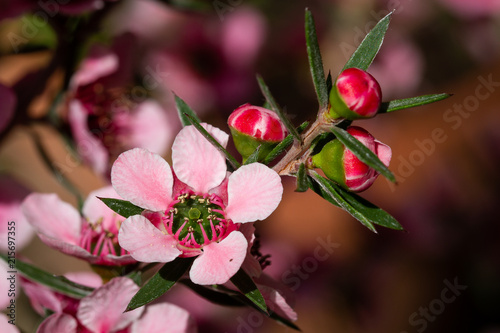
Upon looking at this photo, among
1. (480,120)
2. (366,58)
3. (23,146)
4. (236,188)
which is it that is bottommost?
(23,146)

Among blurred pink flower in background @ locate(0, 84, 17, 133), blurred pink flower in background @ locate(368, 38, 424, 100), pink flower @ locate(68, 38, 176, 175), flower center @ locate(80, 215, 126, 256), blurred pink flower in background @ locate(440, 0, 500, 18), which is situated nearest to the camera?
flower center @ locate(80, 215, 126, 256)

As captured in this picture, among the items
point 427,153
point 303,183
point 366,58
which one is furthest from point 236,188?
point 427,153

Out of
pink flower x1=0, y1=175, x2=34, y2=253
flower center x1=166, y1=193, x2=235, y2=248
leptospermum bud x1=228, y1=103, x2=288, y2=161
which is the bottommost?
pink flower x1=0, y1=175, x2=34, y2=253

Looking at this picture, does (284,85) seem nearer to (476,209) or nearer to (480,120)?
(476,209)

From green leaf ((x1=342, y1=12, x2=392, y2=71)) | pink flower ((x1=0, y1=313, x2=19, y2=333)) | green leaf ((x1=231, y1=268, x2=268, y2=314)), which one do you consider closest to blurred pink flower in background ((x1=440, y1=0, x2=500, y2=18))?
green leaf ((x1=342, y1=12, x2=392, y2=71))

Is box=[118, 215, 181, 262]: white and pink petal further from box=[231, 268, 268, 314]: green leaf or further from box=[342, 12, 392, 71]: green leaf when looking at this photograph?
box=[342, 12, 392, 71]: green leaf

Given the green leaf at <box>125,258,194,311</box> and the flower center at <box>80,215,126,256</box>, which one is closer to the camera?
the green leaf at <box>125,258,194,311</box>

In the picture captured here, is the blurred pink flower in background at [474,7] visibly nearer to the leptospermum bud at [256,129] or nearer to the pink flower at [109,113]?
the pink flower at [109,113]
